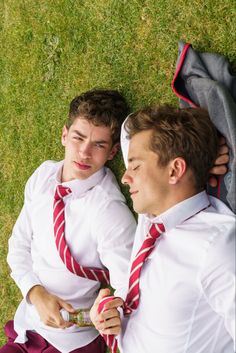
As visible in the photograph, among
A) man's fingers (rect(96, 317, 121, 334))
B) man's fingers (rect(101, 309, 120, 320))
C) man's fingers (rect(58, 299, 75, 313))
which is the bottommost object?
man's fingers (rect(58, 299, 75, 313))

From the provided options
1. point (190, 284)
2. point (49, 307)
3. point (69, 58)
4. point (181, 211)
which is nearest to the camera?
point (190, 284)

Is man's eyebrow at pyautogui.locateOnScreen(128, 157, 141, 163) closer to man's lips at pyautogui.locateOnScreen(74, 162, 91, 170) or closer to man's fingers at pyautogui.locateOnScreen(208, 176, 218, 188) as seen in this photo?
man's fingers at pyautogui.locateOnScreen(208, 176, 218, 188)

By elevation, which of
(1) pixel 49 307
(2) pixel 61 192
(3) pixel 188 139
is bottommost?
(1) pixel 49 307

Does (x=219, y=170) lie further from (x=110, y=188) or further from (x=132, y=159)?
(x=110, y=188)

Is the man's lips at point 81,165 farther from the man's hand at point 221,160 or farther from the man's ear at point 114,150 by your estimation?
the man's hand at point 221,160

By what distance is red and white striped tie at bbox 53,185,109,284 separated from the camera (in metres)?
3.05

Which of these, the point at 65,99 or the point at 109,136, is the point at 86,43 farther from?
the point at 109,136

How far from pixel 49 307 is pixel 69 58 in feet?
6.13

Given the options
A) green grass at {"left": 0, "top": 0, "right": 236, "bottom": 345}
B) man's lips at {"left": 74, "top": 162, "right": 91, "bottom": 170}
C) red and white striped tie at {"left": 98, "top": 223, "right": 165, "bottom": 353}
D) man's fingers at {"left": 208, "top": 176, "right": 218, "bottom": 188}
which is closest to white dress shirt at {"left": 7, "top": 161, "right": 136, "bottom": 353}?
man's lips at {"left": 74, "top": 162, "right": 91, "bottom": 170}

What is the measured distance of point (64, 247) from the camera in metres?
3.06

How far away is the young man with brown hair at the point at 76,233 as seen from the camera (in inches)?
117

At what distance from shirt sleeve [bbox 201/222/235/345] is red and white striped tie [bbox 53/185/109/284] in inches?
42.0

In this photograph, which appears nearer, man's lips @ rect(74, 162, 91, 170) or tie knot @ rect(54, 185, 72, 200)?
man's lips @ rect(74, 162, 91, 170)

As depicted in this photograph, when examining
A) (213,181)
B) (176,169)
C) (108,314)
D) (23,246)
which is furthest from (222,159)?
(23,246)
